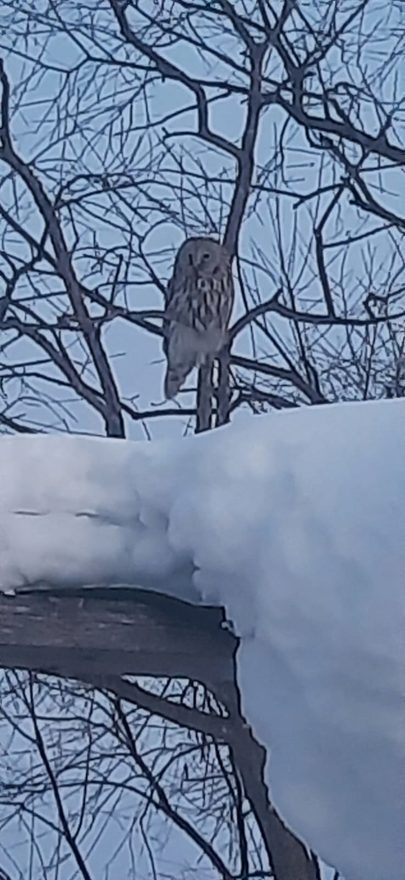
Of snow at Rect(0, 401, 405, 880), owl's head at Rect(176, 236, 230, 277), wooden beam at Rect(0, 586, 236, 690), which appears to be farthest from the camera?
owl's head at Rect(176, 236, 230, 277)

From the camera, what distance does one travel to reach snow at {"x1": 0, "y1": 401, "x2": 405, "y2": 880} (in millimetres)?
851

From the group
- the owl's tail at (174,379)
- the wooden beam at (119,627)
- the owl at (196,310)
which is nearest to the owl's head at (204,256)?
the owl at (196,310)

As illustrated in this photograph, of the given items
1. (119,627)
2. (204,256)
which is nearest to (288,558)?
(119,627)

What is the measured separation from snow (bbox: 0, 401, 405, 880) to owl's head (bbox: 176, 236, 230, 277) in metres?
2.37

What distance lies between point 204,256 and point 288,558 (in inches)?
100

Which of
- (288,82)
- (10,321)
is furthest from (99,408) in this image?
(288,82)

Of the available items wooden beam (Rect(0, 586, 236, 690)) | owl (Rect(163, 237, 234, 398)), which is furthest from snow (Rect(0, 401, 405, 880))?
owl (Rect(163, 237, 234, 398))

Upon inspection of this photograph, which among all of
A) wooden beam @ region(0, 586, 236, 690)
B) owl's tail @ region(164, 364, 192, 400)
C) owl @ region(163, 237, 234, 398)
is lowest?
wooden beam @ region(0, 586, 236, 690)

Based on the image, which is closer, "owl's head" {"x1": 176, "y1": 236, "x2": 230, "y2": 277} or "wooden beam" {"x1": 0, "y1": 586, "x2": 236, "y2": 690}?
"wooden beam" {"x1": 0, "y1": 586, "x2": 236, "y2": 690}

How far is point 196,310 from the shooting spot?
345 cm

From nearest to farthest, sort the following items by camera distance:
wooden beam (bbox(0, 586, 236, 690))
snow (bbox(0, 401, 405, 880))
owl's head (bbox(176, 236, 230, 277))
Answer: snow (bbox(0, 401, 405, 880))
wooden beam (bbox(0, 586, 236, 690))
owl's head (bbox(176, 236, 230, 277))

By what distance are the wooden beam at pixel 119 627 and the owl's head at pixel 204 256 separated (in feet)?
7.75

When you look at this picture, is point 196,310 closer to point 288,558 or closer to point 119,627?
point 119,627

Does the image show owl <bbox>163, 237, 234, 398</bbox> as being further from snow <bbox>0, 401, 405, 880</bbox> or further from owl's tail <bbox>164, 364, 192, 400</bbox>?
snow <bbox>0, 401, 405, 880</bbox>
